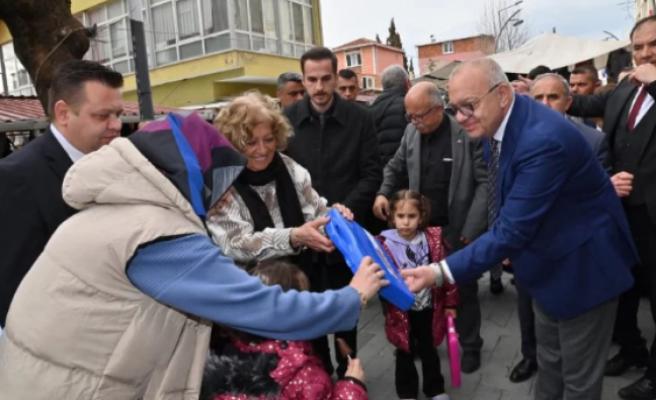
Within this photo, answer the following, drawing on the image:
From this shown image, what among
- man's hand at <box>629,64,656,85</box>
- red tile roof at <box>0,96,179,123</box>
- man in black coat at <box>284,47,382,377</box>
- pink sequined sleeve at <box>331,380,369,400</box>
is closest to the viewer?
pink sequined sleeve at <box>331,380,369,400</box>

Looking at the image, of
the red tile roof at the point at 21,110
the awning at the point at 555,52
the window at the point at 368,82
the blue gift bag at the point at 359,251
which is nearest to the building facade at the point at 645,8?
the awning at the point at 555,52

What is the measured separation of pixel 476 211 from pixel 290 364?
234cm

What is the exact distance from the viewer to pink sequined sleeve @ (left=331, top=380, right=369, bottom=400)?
1893 mm

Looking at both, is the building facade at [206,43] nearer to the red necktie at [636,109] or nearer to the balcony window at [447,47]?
the red necktie at [636,109]

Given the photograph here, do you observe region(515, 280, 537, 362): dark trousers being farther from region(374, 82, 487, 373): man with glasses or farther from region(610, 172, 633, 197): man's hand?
region(610, 172, 633, 197): man's hand

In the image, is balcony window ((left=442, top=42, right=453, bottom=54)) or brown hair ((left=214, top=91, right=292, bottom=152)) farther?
balcony window ((left=442, top=42, right=453, bottom=54))

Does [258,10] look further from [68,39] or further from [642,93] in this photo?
[642,93]

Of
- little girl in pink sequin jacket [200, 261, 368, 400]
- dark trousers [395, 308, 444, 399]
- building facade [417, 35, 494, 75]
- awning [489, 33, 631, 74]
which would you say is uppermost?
building facade [417, 35, 494, 75]

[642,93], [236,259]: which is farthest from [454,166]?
[236,259]

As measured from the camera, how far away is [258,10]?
18.8m

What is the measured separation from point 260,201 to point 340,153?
3.33ft

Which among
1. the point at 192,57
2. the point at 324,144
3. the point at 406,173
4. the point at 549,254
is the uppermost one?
the point at 192,57

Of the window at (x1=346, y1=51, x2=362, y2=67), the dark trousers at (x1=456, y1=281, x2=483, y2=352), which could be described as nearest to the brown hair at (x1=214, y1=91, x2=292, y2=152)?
the dark trousers at (x1=456, y1=281, x2=483, y2=352)

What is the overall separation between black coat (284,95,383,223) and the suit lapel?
Answer: 0.61 metres
